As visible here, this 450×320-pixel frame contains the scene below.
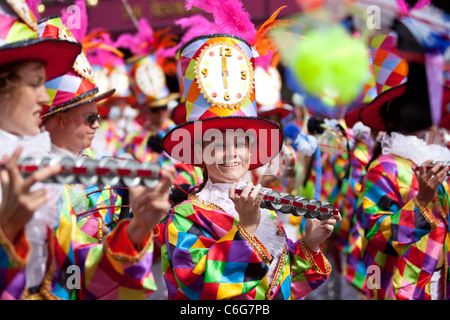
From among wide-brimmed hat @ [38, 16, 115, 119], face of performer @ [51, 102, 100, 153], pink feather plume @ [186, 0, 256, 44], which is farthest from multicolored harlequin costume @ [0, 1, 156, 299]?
pink feather plume @ [186, 0, 256, 44]

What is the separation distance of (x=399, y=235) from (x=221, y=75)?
5.43ft

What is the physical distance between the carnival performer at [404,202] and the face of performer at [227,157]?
1249mm

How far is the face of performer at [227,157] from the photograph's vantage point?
274cm

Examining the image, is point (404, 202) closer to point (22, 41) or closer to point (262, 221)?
point (262, 221)

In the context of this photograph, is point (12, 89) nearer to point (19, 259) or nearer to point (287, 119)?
point (19, 259)

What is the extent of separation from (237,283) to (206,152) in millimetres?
778

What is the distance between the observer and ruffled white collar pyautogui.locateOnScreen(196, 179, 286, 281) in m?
2.68

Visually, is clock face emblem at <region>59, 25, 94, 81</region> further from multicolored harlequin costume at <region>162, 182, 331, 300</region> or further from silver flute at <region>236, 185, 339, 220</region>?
silver flute at <region>236, 185, 339, 220</region>

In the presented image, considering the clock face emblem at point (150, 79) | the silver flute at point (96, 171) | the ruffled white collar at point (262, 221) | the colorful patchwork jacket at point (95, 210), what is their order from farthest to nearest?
the clock face emblem at point (150, 79) < the colorful patchwork jacket at point (95, 210) < the ruffled white collar at point (262, 221) < the silver flute at point (96, 171)

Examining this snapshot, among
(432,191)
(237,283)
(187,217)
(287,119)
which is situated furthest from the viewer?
(287,119)

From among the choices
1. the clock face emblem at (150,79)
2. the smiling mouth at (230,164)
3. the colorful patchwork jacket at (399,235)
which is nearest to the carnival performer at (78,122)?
the smiling mouth at (230,164)

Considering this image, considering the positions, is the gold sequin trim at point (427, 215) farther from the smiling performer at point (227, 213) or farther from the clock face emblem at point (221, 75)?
the clock face emblem at point (221, 75)
